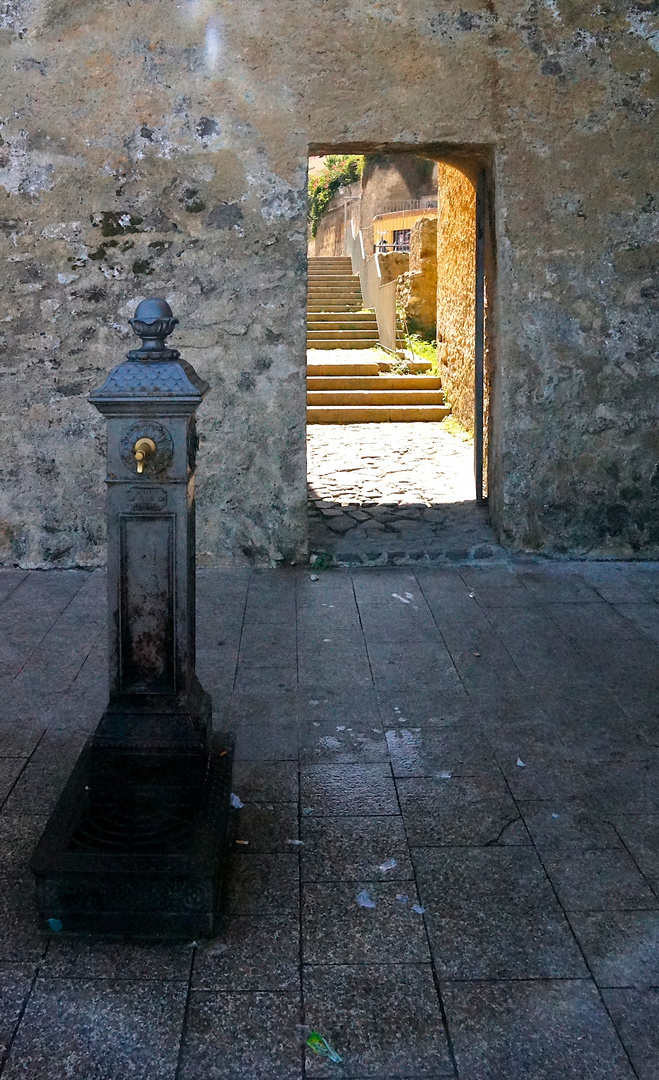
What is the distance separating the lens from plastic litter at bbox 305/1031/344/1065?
236 cm

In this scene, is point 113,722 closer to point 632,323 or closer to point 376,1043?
point 376,1043

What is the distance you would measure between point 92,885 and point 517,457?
4.39 m

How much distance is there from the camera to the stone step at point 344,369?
12688mm

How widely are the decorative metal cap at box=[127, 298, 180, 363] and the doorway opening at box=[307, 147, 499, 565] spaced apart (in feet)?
11.5

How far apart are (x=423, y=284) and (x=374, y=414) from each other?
442 cm

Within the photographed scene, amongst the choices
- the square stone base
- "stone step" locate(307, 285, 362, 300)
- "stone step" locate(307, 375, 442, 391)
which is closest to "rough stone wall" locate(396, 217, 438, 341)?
"stone step" locate(307, 375, 442, 391)

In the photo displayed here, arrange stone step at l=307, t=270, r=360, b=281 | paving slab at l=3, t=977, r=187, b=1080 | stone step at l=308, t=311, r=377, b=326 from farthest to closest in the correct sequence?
stone step at l=307, t=270, r=360, b=281, stone step at l=308, t=311, r=377, b=326, paving slab at l=3, t=977, r=187, b=1080

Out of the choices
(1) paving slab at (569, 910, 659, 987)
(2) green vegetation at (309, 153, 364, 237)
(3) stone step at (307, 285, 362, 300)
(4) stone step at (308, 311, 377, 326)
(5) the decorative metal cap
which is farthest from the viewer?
(2) green vegetation at (309, 153, 364, 237)

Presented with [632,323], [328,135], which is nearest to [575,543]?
[632,323]

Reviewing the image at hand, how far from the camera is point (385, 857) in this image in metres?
3.18

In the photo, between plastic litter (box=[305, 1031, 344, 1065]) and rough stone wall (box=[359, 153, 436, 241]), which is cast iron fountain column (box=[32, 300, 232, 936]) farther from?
rough stone wall (box=[359, 153, 436, 241])

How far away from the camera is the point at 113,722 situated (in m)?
3.25

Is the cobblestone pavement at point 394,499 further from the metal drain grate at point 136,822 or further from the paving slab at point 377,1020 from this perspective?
the paving slab at point 377,1020

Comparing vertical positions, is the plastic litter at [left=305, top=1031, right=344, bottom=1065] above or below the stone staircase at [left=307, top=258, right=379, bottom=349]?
below
